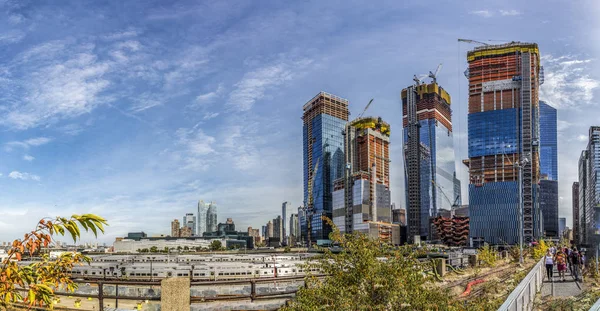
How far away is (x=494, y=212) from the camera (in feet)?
620

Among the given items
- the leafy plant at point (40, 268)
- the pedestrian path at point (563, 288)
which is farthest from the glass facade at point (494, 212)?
the leafy plant at point (40, 268)

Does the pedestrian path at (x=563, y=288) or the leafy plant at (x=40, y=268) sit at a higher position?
the leafy plant at (x=40, y=268)

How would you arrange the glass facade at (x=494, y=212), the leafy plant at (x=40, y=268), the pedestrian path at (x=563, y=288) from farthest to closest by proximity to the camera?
the glass facade at (x=494, y=212) < the pedestrian path at (x=563, y=288) < the leafy plant at (x=40, y=268)

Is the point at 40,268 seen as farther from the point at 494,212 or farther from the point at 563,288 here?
the point at 494,212

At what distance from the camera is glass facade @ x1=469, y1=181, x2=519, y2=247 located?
182625 mm

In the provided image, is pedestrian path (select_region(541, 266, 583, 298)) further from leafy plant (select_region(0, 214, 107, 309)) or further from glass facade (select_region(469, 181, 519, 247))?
glass facade (select_region(469, 181, 519, 247))

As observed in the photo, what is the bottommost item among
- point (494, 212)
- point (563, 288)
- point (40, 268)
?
point (494, 212)

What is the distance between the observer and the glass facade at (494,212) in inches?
7190

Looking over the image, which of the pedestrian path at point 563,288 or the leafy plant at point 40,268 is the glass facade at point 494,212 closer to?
the pedestrian path at point 563,288

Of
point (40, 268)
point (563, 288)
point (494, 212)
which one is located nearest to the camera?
point (40, 268)

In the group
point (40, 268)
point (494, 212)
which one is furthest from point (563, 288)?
point (494, 212)

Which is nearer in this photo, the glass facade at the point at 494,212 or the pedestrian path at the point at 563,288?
the pedestrian path at the point at 563,288

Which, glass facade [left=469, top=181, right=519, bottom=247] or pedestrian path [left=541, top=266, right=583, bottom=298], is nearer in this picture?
pedestrian path [left=541, top=266, right=583, bottom=298]

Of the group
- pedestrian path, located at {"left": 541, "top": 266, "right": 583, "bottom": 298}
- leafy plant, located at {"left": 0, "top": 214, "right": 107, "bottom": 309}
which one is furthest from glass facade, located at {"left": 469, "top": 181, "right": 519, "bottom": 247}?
leafy plant, located at {"left": 0, "top": 214, "right": 107, "bottom": 309}
